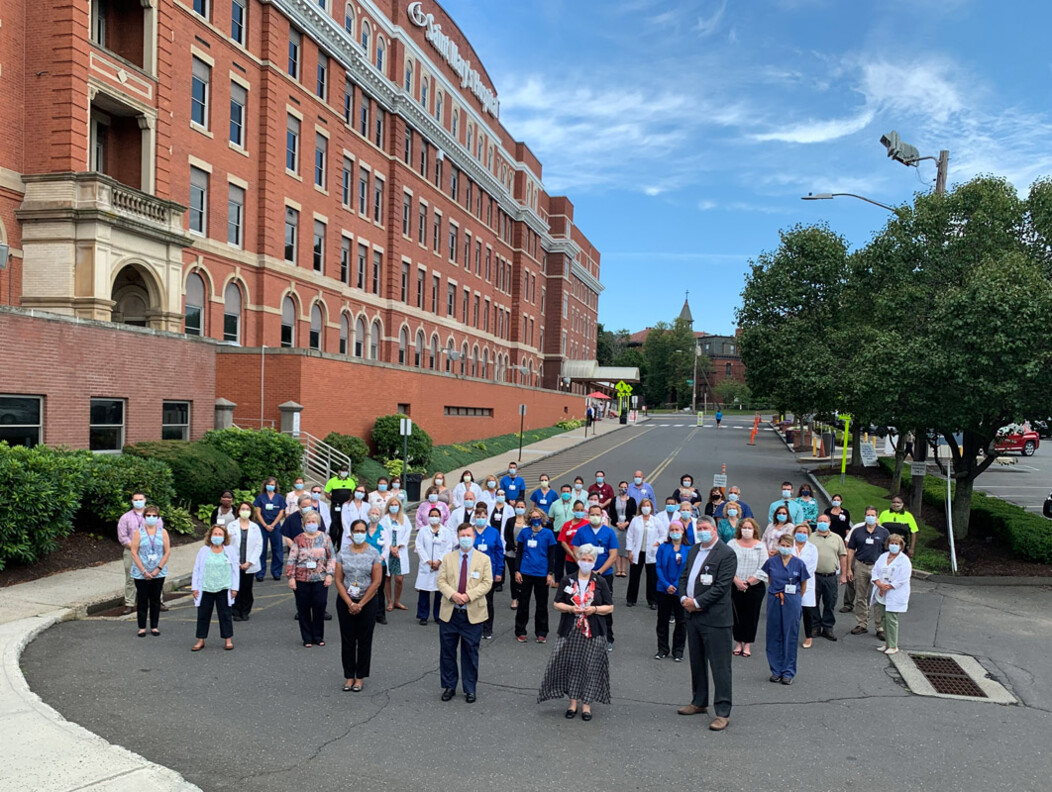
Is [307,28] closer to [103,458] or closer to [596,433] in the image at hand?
[103,458]

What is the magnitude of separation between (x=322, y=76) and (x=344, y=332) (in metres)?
11.4

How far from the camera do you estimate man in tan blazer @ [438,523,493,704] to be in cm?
782

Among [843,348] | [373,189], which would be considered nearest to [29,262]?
[373,189]

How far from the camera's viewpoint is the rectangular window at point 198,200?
2700 centimetres

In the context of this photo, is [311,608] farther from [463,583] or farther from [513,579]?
[513,579]

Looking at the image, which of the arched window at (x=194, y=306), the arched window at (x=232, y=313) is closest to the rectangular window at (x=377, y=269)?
the arched window at (x=232, y=313)

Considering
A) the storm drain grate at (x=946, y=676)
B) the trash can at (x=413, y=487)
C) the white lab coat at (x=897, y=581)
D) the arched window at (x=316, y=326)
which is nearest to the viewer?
the storm drain grate at (x=946, y=676)

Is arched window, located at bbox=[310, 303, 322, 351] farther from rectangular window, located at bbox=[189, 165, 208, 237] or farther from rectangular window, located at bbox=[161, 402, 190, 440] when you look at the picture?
rectangular window, located at bbox=[161, 402, 190, 440]

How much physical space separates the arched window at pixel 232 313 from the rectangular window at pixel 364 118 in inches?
487

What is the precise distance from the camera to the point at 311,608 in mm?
9711

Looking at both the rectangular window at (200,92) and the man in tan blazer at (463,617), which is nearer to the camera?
the man in tan blazer at (463,617)

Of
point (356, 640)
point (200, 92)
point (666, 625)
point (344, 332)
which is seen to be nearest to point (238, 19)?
point (200, 92)

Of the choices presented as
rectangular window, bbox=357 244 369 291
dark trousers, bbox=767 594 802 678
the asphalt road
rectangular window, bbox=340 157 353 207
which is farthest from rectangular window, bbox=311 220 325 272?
dark trousers, bbox=767 594 802 678

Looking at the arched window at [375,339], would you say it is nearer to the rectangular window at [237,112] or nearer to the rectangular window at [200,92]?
the rectangular window at [237,112]
